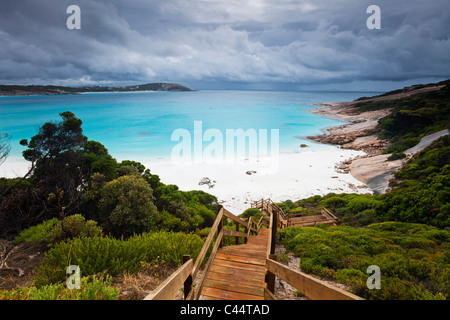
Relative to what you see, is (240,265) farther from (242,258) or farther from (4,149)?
(4,149)

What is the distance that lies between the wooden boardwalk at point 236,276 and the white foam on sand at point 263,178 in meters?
14.1

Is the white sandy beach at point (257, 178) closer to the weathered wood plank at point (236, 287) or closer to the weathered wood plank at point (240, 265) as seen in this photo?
the weathered wood plank at point (240, 265)

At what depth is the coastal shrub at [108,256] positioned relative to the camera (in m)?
4.69

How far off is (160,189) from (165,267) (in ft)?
35.6

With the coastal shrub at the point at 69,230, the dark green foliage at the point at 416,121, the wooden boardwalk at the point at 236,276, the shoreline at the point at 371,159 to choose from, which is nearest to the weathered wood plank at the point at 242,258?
the wooden boardwalk at the point at 236,276

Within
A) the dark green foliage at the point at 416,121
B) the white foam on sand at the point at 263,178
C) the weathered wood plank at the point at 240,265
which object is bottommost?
the white foam on sand at the point at 263,178

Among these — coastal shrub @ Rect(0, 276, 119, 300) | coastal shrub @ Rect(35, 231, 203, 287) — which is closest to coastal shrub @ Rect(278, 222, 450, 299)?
coastal shrub @ Rect(35, 231, 203, 287)

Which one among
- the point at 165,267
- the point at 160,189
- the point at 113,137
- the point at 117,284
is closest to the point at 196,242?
the point at 165,267

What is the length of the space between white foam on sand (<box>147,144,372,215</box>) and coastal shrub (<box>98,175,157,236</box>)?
32.6 feet

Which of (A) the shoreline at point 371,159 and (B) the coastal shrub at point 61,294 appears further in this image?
(A) the shoreline at point 371,159

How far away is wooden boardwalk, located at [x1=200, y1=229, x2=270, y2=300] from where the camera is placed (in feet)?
12.2

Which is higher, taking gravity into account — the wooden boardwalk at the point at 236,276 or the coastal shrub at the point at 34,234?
the wooden boardwalk at the point at 236,276

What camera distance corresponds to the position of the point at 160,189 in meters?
15.6

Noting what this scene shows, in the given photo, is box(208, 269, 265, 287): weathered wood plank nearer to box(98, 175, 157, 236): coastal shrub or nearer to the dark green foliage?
box(98, 175, 157, 236): coastal shrub
